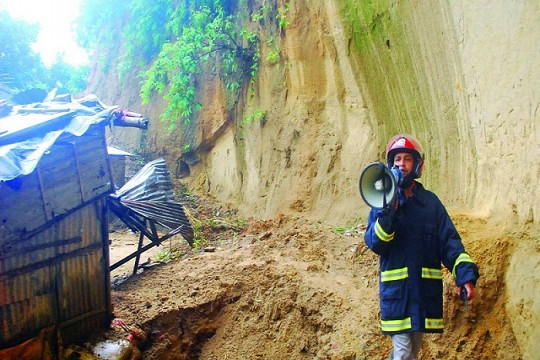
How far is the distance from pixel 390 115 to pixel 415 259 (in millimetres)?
4116

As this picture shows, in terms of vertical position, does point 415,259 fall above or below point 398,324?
above

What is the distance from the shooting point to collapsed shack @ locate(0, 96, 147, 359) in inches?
170

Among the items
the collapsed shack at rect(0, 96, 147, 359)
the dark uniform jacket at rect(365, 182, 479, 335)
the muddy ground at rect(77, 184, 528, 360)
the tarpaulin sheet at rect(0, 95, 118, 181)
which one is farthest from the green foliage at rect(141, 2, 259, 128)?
the dark uniform jacket at rect(365, 182, 479, 335)

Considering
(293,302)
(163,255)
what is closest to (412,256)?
(293,302)

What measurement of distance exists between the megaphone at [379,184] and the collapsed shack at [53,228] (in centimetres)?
307

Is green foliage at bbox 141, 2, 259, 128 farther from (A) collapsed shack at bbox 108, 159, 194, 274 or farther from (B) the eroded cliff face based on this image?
(A) collapsed shack at bbox 108, 159, 194, 274

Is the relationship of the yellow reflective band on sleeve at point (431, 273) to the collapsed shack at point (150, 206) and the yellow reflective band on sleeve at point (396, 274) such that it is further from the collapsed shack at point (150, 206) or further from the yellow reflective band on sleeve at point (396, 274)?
the collapsed shack at point (150, 206)

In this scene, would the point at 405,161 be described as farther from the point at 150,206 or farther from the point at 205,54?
the point at 205,54

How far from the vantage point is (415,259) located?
2857 mm

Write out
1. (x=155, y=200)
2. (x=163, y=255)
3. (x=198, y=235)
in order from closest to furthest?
A: (x=155, y=200) → (x=163, y=255) → (x=198, y=235)

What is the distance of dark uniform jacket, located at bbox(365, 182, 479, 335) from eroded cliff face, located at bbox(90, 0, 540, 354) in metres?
1.14

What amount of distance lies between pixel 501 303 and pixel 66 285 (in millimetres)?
4435

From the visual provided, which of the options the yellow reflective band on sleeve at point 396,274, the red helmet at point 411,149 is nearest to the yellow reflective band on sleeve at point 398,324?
the yellow reflective band on sleeve at point 396,274

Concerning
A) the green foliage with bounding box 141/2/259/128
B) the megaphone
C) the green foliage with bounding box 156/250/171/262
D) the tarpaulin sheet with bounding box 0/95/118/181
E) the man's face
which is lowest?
the green foliage with bounding box 156/250/171/262
